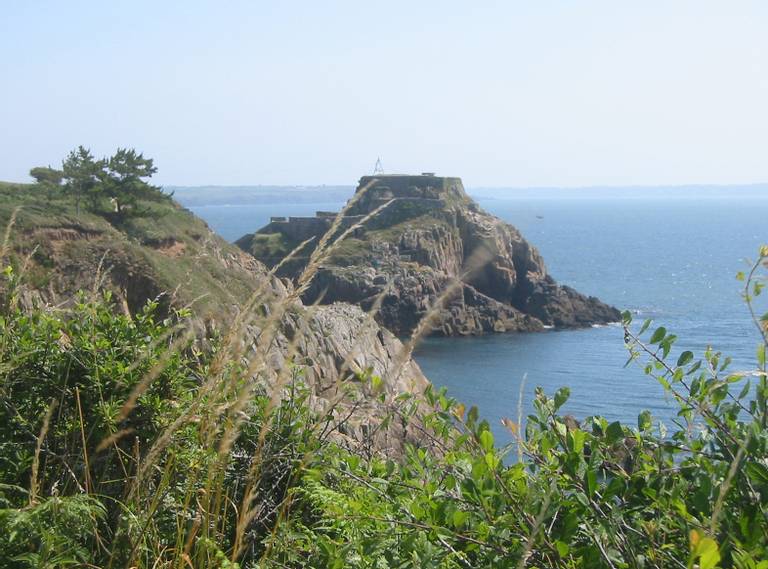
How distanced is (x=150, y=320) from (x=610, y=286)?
299ft

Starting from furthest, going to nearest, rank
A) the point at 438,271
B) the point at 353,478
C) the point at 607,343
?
1. the point at 438,271
2. the point at 607,343
3. the point at 353,478

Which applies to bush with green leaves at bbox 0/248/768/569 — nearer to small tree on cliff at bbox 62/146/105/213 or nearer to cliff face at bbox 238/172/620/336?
small tree on cliff at bbox 62/146/105/213

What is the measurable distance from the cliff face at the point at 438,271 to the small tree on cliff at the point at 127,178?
23.6 metres

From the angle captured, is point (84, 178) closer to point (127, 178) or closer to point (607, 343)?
point (127, 178)

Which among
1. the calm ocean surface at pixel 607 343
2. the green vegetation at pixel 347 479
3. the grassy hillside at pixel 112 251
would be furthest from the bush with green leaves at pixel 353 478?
the grassy hillside at pixel 112 251

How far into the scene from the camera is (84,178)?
34719 millimetres

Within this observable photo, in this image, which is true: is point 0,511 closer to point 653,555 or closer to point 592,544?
point 592,544

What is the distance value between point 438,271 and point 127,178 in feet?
131

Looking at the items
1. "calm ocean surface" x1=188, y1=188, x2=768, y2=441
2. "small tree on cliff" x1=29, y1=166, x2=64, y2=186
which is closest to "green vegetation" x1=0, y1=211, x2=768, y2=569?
"calm ocean surface" x1=188, y1=188, x2=768, y2=441

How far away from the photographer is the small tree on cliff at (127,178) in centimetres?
3566

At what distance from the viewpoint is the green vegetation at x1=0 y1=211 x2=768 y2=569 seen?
2.18m

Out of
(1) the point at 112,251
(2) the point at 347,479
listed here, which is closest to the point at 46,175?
(1) the point at 112,251

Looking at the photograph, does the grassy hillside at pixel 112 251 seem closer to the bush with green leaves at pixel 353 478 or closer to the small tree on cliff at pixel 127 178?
the small tree on cliff at pixel 127 178

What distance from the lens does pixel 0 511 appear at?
2.43 meters
